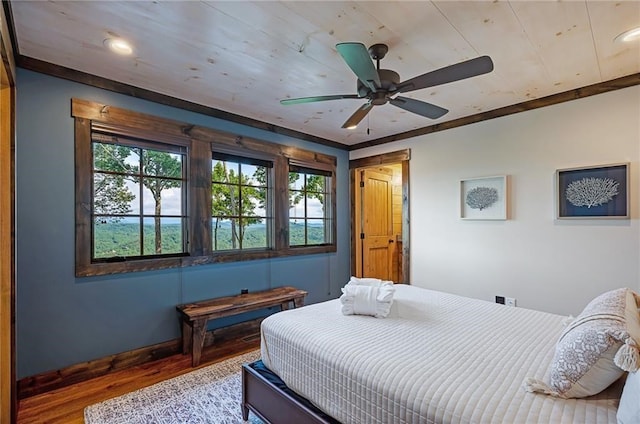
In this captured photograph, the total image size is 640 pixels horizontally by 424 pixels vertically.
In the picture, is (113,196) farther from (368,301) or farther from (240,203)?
(368,301)

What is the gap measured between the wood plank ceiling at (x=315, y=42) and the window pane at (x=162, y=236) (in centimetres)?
123

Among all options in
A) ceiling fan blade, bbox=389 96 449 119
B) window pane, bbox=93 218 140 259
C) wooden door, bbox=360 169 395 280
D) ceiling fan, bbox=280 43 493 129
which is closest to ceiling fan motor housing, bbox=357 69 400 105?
ceiling fan, bbox=280 43 493 129

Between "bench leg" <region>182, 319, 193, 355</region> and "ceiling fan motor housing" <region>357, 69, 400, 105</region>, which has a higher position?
"ceiling fan motor housing" <region>357, 69, 400, 105</region>

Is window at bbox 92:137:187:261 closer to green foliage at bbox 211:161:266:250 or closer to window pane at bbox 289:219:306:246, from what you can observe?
green foliage at bbox 211:161:266:250

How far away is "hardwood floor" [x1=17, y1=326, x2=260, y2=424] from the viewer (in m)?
2.12

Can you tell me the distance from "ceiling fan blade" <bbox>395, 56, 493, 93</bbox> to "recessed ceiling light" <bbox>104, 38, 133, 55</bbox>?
6.05 ft

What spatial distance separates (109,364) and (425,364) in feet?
8.75

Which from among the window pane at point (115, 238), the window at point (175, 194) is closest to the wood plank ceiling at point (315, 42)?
the window at point (175, 194)

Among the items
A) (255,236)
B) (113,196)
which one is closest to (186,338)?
(255,236)

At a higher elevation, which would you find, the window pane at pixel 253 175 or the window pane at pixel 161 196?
the window pane at pixel 253 175

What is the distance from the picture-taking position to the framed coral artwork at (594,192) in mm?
2662

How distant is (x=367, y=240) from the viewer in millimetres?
5035

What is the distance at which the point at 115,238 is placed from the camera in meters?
2.83

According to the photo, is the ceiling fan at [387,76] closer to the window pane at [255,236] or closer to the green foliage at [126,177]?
the green foliage at [126,177]
